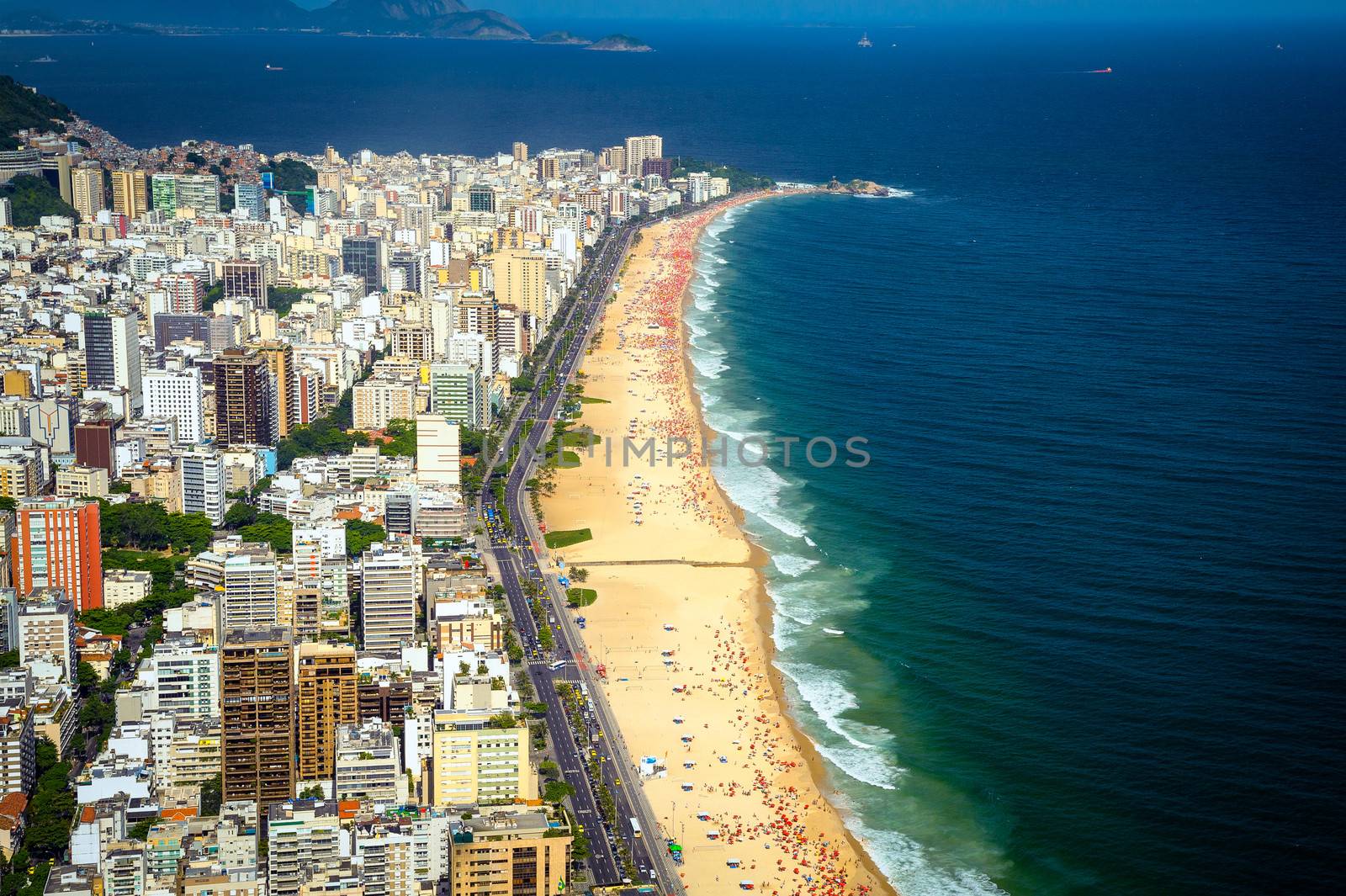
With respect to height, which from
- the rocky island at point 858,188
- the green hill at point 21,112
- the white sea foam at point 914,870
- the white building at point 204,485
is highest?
the green hill at point 21,112

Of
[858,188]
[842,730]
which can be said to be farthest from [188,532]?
[858,188]

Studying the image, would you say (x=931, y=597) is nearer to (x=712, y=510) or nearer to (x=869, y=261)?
(x=712, y=510)

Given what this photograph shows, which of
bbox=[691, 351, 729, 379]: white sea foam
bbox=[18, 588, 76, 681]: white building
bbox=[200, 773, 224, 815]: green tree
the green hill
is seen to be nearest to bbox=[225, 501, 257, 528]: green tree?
bbox=[18, 588, 76, 681]: white building

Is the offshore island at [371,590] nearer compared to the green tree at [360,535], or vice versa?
the offshore island at [371,590]

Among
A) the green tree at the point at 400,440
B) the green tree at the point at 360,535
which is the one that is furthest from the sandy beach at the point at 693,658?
the green tree at the point at 400,440

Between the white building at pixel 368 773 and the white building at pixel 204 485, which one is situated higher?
the white building at pixel 204 485

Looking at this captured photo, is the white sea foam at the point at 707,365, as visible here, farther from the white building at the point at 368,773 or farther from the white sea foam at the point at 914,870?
the white building at the point at 368,773
